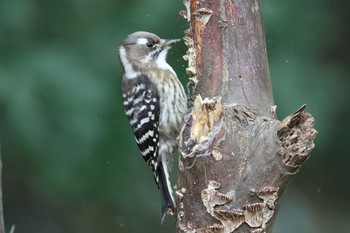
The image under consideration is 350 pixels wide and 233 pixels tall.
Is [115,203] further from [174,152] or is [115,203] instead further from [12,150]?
[174,152]

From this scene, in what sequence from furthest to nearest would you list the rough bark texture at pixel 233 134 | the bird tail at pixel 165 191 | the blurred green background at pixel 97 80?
the blurred green background at pixel 97 80
the bird tail at pixel 165 191
the rough bark texture at pixel 233 134

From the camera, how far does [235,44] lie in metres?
4.30

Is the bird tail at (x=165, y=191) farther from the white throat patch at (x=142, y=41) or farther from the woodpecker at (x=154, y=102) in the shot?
the white throat patch at (x=142, y=41)

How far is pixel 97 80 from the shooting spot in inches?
260

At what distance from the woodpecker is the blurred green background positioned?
0.56m

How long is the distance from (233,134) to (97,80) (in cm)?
257

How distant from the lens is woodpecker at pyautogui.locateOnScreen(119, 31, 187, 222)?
564cm

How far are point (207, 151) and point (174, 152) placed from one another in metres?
1.69

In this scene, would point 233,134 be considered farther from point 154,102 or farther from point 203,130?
point 154,102

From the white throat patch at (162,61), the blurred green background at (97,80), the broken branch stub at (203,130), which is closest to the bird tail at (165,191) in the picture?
the white throat patch at (162,61)

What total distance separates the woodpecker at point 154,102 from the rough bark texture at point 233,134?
1.21m

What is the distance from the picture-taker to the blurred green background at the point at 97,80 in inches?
255

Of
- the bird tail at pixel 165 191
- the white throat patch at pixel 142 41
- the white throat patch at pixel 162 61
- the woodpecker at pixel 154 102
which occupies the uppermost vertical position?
the white throat patch at pixel 142 41

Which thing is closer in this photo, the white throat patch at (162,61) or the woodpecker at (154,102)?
the woodpecker at (154,102)
